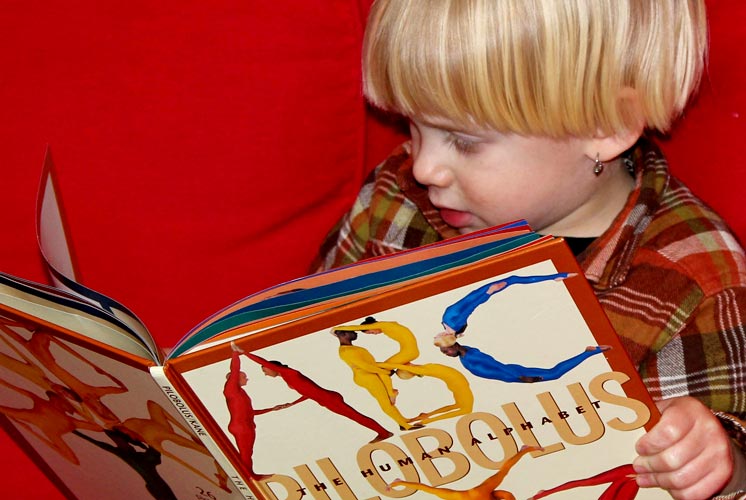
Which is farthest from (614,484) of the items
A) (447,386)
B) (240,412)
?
(240,412)

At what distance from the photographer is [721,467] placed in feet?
2.45

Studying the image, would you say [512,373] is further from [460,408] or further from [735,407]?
[735,407]

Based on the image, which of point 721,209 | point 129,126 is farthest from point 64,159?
point 721,209

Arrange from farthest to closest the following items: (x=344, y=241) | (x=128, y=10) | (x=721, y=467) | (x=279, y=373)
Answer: (x=344, y=241) → (x=128, y=10) → (x=721, y=467) → (x=279, y=373)

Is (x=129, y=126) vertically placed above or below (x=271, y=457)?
above

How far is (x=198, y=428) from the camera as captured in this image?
666 mm

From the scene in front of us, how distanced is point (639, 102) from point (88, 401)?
51cm

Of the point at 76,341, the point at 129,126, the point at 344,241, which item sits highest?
the point at 129,126

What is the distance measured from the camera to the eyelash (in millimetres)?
845

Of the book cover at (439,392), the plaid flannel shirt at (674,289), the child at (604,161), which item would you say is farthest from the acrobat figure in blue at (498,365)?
the plaid flannel shirt at (674,289)

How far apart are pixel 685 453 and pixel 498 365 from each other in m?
0.18

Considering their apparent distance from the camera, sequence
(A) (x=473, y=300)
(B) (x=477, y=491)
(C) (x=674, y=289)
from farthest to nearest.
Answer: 1. (C) (x=674, y=289)
2. (B) (x=477, y=491)
3. (A) (x=473, y=300)

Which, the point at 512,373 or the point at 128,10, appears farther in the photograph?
the point at 128,10

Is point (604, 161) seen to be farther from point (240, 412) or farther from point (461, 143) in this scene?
point (240, 412)
